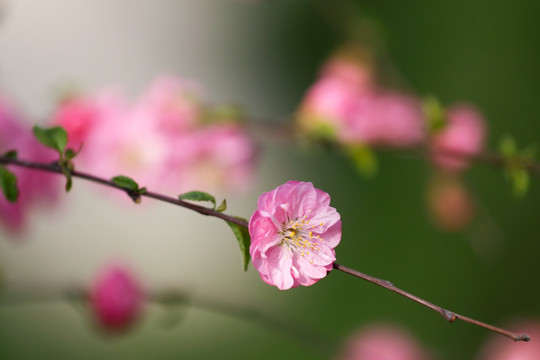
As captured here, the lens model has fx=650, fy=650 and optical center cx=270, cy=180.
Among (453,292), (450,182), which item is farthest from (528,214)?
(450,182)

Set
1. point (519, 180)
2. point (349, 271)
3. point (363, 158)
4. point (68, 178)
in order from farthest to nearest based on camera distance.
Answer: point (363, 158)
point (519, 180)
point (68, 178)
point (349, 271)

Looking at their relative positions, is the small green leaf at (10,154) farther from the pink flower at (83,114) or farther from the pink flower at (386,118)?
the pink flower at (386,118)

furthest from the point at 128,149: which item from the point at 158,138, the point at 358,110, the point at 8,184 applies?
the point at 8,184

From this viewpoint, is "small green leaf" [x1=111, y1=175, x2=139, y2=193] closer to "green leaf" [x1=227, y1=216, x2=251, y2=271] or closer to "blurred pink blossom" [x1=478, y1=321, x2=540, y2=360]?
"green leaf" [x1=227, y1=216, x2=251, y2=271]

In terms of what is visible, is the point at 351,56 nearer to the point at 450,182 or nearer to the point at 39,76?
A: the point at 450,182

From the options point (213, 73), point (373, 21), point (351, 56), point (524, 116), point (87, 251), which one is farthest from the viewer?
point (213, 73)

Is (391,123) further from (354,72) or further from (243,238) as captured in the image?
(243,238)

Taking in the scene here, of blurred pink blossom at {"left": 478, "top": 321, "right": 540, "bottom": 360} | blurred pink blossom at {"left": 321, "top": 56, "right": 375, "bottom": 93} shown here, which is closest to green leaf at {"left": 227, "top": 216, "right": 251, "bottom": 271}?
blurred pink blossom at {"left": 321, "top": 56, "right": 375, "bottom": 93}
